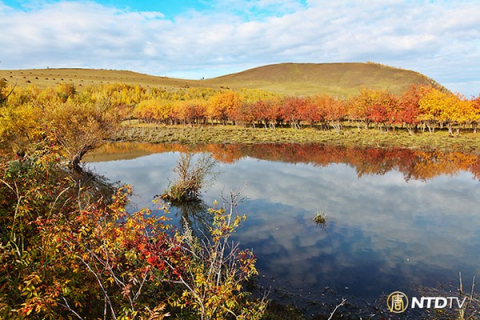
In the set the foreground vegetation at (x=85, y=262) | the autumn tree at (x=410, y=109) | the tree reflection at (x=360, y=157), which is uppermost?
the autumn tree at (x=410, y=109)

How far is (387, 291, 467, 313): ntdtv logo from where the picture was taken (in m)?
11.6

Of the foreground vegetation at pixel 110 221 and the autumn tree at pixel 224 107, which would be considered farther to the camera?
the autumn tree at pixel 224 107

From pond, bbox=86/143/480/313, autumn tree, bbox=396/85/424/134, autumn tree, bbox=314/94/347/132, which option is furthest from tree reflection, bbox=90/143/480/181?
autumn tree, bbox=314/94/347/132

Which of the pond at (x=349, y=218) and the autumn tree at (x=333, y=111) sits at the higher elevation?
the autumn tree at (x=333, y=111)

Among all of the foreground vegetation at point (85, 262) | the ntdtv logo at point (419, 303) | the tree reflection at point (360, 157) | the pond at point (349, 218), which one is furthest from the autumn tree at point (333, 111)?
the foreground vegetation at point (85, 262)

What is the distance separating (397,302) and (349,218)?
29.6ft

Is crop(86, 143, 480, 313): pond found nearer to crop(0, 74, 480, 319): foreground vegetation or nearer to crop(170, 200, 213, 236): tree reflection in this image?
crop(170, 200, 213, 236): tree reflection

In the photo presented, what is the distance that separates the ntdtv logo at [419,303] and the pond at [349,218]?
1.31 ft

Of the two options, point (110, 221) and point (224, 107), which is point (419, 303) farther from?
point (224, 107)

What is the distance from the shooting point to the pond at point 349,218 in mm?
13492

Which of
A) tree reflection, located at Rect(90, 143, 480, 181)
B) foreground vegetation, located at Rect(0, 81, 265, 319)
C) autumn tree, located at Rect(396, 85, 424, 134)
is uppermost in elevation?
autumn tree, located at Rect(396, 85, 424, 134)

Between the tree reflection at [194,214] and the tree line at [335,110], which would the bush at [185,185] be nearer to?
the tree reflection at [194,214]

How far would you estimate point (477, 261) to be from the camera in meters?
15.2

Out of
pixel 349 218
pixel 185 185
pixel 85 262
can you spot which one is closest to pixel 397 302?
pixel 349 218
